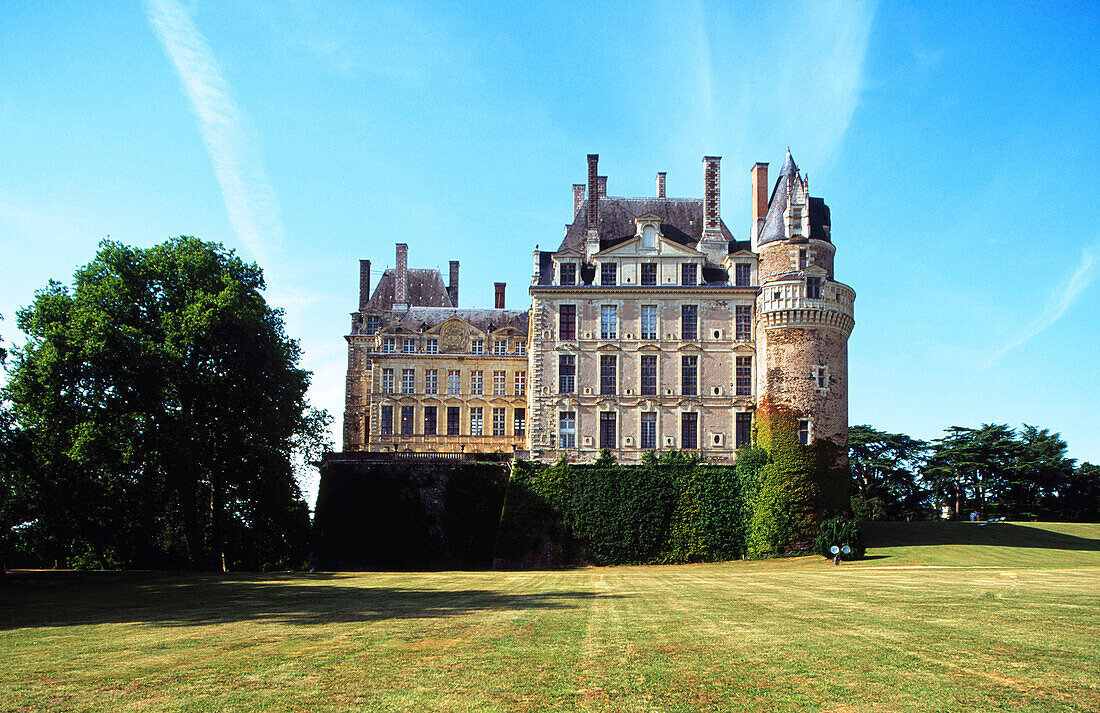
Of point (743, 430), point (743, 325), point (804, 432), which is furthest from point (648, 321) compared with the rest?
point (804, 432)

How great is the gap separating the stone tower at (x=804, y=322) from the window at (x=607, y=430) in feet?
24.7

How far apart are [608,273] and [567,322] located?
132 inches

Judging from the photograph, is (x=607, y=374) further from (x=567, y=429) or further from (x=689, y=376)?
(x=689, y=376)

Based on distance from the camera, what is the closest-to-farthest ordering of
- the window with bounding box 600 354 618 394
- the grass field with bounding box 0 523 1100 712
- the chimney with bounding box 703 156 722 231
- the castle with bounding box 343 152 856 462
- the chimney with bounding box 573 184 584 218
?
the grass field with bounding box 0 523 1100 712 → the castle with bounding box 343 152 856 462 → the window with bounding box 600 354 618 394 → the chimney with bounding box 703 156 722 231 → the chimney with bounding box 573 184 584 218

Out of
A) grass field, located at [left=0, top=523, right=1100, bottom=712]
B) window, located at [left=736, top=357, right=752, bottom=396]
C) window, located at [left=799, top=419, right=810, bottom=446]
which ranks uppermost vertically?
window, located at [left=736, top=357, right=752, bottom=396]

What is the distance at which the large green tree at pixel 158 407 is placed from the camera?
1299 inches

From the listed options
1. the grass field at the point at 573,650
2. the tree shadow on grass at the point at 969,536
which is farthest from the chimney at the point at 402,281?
the grass field at the point at 573,650

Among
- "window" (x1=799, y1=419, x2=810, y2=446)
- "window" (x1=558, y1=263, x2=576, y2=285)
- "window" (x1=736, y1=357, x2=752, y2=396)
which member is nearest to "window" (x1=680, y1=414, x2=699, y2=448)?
"window" (x1=736, y1=357, x2=752, y2=396)

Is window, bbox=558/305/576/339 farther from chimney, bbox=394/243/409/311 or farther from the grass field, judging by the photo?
the grass field

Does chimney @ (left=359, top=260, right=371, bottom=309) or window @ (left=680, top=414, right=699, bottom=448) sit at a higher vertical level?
chimney @ (left=359, top=260, right=371, bottom=309)

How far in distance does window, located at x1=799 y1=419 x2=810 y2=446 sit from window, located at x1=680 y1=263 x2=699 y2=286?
29.9 ft

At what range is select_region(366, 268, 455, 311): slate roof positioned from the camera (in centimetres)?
6034

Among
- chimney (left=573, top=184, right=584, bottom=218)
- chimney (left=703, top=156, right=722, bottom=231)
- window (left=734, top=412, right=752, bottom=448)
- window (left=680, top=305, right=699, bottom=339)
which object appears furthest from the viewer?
chimney (left=573, top=184, right=584, bottom=218)

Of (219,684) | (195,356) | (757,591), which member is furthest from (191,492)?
(219,684)
